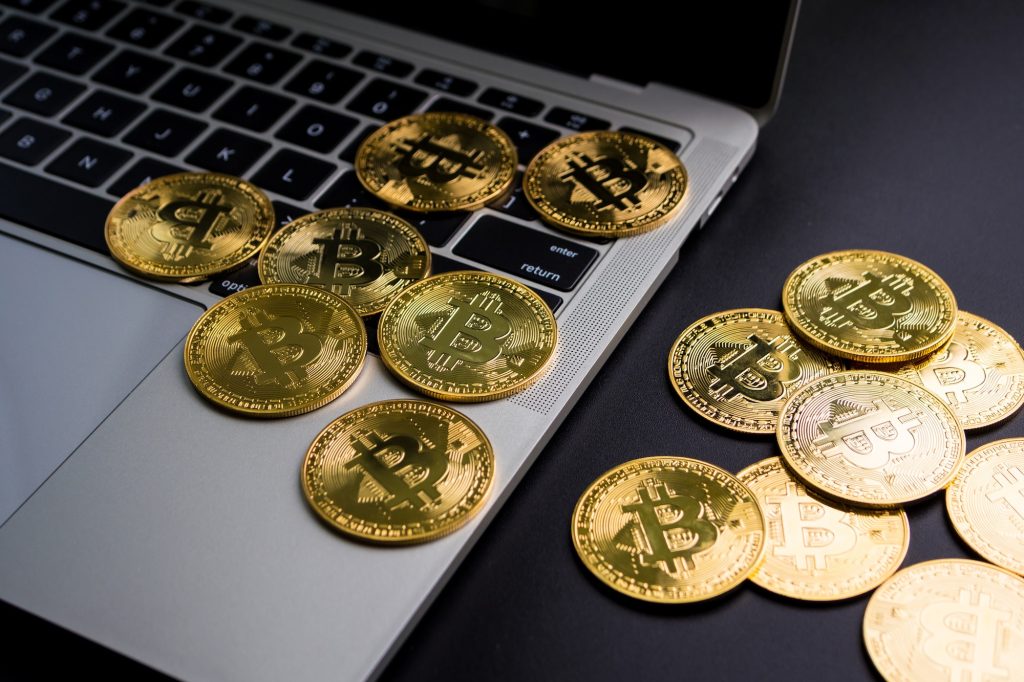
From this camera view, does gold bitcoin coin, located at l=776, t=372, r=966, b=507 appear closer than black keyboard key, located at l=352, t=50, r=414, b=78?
Yes

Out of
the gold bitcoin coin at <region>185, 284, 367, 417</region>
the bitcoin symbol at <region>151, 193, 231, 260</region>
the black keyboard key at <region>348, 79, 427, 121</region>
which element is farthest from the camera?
the black keyboard key at <region>348, 79, 427, 121</region>

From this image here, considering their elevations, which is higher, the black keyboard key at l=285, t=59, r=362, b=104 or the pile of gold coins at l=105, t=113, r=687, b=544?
the black keyboard key at l=285, t=59, r=362, b=104

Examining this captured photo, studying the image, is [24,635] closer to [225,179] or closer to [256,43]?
[225,179]

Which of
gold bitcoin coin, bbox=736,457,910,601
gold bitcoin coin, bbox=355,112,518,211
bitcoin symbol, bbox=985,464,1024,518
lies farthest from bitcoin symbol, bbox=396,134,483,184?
bitcoin symbol, bbox=985,464,1024,518

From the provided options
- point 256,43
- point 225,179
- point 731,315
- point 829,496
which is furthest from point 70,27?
point 829,496

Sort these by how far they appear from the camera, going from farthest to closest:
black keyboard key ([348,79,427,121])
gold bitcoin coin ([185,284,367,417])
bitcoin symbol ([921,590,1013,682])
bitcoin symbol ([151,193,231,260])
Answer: black keyboard key ([348,79,427,121])
bitcoin symbol ([151,193,231,260])
gold bitcoin coin ([185,284,367,417])
bitcoin symbol ([921,590,1013,682])

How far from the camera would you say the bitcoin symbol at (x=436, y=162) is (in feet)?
2.56

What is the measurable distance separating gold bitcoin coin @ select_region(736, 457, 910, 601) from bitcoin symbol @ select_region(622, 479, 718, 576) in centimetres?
4

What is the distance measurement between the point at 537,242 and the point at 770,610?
30 cm

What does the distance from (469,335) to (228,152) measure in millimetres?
277

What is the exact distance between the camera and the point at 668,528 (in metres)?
0.60

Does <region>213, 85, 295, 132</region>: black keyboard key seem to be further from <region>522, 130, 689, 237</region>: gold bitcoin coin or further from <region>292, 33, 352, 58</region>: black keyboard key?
<region>522, 130, 689, 237</region>: gold bitcoin coin

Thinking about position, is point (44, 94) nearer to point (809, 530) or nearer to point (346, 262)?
point (346, 262)

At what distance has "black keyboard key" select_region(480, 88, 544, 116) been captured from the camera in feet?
2.76
